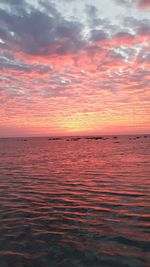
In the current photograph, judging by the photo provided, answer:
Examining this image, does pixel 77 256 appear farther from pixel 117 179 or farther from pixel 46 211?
pixel 117 179

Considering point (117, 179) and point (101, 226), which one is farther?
point (117, 179)

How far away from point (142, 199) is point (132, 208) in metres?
1.80

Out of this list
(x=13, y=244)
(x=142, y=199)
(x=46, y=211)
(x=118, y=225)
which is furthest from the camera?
(x=142, y=199)

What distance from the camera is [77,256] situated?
720 cm

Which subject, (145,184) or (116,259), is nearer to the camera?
(116,259)

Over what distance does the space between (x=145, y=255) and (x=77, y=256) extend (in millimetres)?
2187

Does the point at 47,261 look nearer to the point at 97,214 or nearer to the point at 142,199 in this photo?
the point at 97,214

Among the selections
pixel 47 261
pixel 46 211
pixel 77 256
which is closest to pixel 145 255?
pixel 77 256

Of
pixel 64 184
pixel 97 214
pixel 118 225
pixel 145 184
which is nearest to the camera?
pixel 118 225

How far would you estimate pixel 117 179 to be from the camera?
19.6m

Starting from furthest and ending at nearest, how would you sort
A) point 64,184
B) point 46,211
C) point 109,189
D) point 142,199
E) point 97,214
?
point 64,184, point 109,189, point 142,199, point 46,211, point 97,214

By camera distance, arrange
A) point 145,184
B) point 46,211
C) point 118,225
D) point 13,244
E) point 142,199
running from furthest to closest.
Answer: point 145,184, point 142,199, point 46,211, point 118,225, point 13,244

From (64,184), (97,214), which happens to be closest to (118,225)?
(97,214)

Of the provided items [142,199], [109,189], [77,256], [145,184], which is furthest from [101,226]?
[145,184]
